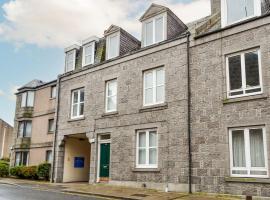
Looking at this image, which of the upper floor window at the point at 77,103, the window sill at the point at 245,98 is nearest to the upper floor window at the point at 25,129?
the upper floor window at the point at 77,103

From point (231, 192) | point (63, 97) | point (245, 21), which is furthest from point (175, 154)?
point (63, 97)

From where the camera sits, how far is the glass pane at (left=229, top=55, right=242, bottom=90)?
12.9 metres

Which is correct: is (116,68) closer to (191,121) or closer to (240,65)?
(191,121)

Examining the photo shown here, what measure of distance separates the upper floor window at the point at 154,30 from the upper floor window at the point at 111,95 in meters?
3.16

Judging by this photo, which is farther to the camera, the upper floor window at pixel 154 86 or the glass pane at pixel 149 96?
the glass pane at pixel 149 96

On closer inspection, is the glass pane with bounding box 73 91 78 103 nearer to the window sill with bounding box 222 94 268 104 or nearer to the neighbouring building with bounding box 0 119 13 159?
the window sill with bounding box 222 94 268 104

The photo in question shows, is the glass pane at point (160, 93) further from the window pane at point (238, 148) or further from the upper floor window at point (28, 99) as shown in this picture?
the upper floor window at point (28, 99)

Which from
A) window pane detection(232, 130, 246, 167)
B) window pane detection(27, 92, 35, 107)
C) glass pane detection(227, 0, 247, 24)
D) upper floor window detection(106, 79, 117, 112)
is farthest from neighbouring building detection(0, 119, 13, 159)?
glass pane detection(227, 0, 247, 24)

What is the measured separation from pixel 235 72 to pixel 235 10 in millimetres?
3086

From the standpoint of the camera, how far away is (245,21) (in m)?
13.0

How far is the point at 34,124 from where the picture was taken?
2753 centimetres

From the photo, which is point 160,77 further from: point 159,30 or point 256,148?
point 256,148

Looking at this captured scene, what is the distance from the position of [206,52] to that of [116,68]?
5887 millimetres

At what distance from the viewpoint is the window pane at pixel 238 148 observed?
481 inches
